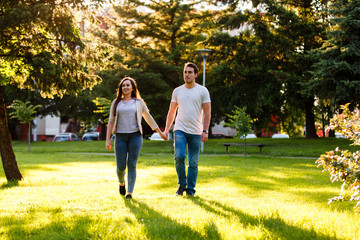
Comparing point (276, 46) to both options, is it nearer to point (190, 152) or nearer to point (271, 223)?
point (190, 152)

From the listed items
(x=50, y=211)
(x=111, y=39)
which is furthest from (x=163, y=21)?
(x=50, y=211)

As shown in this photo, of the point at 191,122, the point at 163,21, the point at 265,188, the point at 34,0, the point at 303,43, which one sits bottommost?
the point at 265,188

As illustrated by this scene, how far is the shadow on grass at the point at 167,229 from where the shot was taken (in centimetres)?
403

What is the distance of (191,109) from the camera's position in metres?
6.51

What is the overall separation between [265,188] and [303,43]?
2043cm

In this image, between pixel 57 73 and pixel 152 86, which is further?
pixel 152 86

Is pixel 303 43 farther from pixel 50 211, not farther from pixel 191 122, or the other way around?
pixel 50 211

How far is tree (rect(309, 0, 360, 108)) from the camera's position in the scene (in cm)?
1983

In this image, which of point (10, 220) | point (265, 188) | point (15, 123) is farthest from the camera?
point (15, 123)

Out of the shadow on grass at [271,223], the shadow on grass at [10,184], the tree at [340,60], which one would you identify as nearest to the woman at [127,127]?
the shadow on grass at [271,223]

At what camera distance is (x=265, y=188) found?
8352 millimetres

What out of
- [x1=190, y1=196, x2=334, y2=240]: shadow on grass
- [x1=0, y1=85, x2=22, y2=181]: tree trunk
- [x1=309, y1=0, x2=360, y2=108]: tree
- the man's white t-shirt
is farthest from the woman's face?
[x1=309, y1=0, x2=360, y2=108]: tree

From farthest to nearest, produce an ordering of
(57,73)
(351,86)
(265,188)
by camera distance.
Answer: (351,86) → (57,73) → (265,188)

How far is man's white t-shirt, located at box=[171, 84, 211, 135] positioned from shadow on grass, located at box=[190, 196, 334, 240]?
4.60 ft
